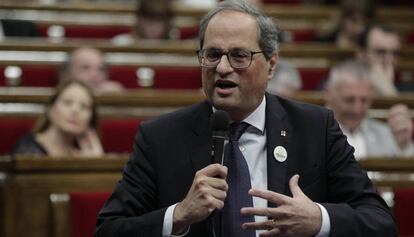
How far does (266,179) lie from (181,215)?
0.20m

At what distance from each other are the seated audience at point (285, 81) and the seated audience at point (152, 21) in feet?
2.16

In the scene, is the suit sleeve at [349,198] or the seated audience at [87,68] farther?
the seated audience at [87,68]

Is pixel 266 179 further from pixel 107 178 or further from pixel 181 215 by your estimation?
pixel 107 178

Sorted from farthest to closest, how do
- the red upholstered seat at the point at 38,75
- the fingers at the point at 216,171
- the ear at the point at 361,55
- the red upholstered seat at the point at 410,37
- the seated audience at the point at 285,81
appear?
the red upholstered seat at the point at 410,37
the ear at the point at 361,55
the red upholstered seat at the point at 38,75
the seated audience at the point at 285,81
the fingers at the point at 216,171

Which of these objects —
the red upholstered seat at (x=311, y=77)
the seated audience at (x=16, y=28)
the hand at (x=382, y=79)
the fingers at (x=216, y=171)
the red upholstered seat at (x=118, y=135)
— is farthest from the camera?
the seated audience at (x=16, y=28)

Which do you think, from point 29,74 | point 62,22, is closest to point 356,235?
point 29,74

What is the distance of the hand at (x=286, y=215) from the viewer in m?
1.54

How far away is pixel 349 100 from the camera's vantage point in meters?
Result: 3.17

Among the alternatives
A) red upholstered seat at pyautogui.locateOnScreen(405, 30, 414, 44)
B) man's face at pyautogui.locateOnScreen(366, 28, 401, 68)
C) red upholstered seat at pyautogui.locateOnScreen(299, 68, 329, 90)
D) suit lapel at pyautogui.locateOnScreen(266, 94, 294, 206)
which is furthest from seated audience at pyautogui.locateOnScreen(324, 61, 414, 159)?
red upholstered seat at pyautogui.locateOnScreen(405, 30, 414, 44)

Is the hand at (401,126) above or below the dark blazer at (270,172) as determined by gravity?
below

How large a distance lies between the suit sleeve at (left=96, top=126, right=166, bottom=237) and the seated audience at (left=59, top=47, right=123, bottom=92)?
1962 mm

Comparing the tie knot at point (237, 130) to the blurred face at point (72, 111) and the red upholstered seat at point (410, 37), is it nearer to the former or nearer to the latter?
the blurred face at point (72, 111)

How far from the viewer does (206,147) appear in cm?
172

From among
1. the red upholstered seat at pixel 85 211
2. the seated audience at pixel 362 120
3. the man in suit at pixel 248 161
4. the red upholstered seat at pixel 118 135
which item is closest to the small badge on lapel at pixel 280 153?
the man in suit at pixel 248 161
